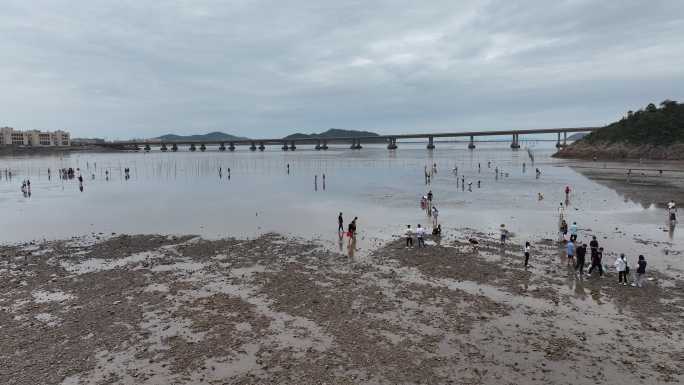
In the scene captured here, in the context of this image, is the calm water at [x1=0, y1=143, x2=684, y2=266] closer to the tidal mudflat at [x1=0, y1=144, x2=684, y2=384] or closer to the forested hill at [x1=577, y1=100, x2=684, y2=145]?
the tidal mudflat at [x1=0, y1=144, x2=684, y2=384]

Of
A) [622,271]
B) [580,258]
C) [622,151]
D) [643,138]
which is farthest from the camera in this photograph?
[622,151]

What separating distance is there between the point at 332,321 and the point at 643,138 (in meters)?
A: 122

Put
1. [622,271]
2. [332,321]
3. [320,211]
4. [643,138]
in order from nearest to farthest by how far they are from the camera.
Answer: [332,321] → [622,271] → [320,211] → [643,138]

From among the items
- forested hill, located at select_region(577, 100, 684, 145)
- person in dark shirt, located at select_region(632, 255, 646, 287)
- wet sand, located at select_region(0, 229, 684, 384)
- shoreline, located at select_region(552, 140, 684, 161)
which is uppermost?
forested hill, located at select_region(577, 100, 684, 145)

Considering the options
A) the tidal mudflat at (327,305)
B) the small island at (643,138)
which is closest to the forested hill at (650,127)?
the small island at (643,138)

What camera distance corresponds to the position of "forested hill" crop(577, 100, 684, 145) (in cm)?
10200

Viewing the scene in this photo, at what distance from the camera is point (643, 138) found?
106000 mm

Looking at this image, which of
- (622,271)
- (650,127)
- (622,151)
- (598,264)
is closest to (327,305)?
(598,264)

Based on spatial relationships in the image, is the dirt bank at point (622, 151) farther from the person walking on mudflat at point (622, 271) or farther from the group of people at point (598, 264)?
the person walking on mudflat at point (622, 271)

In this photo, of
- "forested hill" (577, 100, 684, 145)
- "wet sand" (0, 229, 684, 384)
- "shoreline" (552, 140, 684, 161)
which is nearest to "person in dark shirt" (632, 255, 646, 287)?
"wet sand" (0, 229, 684, 384)

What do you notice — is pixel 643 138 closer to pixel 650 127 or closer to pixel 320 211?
pixel 650 127

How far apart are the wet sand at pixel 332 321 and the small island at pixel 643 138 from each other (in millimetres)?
102471

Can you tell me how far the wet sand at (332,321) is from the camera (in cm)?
1129

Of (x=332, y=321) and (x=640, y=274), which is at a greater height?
(x=640, y=274)
